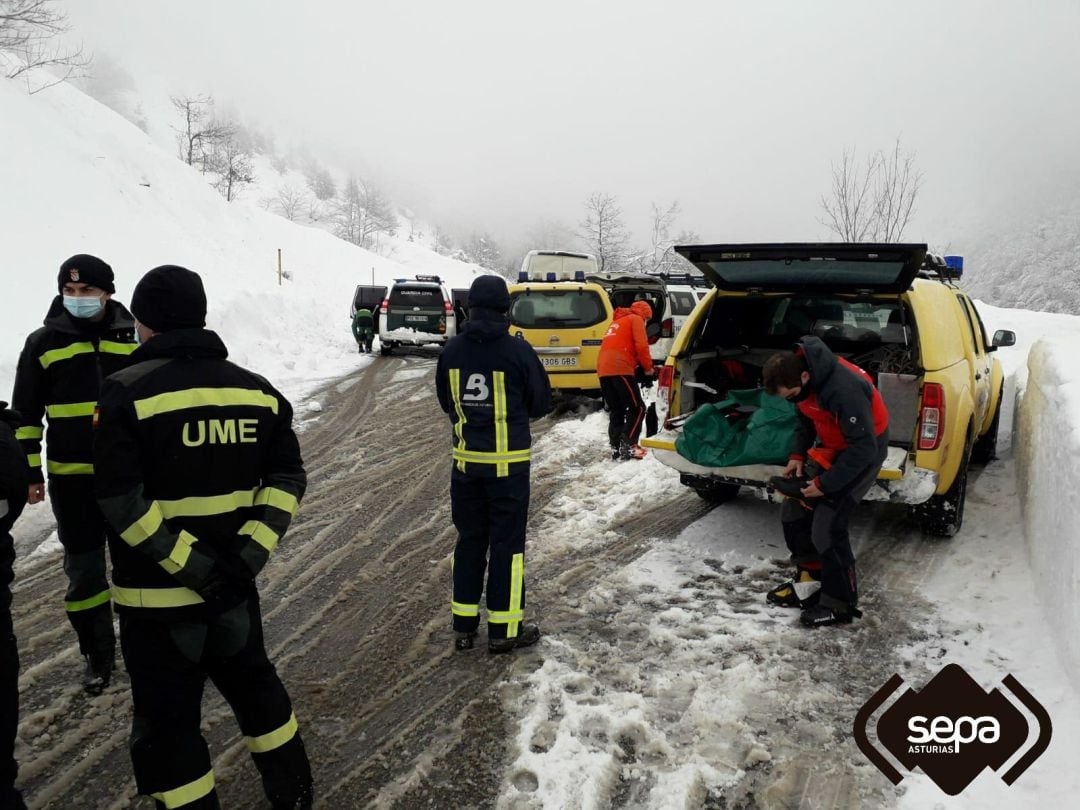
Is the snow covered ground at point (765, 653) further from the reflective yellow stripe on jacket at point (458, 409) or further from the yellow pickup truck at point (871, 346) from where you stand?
the reflective yellow stripe on jacket at point (458, 409)

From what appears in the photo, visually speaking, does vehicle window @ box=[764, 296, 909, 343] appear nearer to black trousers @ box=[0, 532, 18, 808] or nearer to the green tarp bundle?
the green tarp bundle

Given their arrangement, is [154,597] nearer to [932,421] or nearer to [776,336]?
[932,421]

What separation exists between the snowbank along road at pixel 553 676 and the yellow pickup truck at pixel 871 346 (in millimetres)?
609

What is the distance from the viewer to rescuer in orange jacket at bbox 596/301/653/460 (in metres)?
7.80

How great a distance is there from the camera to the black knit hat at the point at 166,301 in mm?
2359

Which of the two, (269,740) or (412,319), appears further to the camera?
(412,319)

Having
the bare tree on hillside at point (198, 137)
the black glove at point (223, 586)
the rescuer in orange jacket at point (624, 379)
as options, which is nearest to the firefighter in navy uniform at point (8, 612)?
the black glove at point (223, 586)

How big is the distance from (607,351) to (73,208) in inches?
565

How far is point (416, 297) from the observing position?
16828 millimetres

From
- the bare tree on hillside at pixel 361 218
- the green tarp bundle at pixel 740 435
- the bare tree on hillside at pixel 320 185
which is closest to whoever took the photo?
the green tarp bundle at pixel 740 435

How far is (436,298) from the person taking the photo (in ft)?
55.5

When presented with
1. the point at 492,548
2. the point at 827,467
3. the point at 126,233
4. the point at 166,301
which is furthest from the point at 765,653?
the point at 126,233

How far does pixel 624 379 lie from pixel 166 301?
585cm

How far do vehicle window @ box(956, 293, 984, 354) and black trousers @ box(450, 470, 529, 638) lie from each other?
14.1ft
